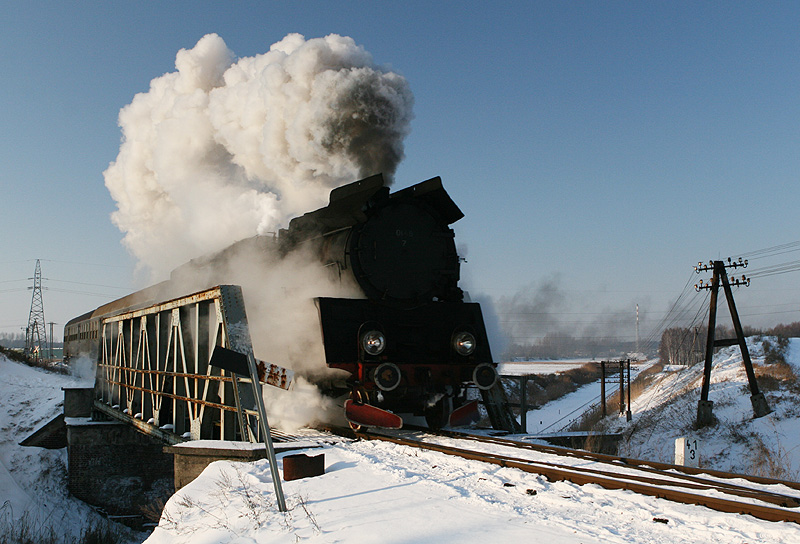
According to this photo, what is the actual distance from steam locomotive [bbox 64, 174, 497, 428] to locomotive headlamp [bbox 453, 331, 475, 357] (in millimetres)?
15

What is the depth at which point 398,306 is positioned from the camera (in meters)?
9.11

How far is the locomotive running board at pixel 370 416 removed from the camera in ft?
25.3

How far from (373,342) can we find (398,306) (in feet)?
3.38

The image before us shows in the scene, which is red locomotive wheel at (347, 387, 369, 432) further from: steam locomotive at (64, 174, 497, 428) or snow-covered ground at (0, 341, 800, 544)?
snow-covered ground at (0, 341, 800, 544)

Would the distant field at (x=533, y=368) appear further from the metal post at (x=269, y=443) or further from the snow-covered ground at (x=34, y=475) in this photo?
the metal post at (x=269, y=443)

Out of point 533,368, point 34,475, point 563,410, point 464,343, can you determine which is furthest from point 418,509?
point 533,368

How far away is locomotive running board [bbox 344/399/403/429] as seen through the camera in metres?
7.70

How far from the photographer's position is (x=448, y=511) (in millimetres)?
4219

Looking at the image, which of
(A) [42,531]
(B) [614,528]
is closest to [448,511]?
(B) [614,528]

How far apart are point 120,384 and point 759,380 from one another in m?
20.1

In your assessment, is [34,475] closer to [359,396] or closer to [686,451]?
[359,396]

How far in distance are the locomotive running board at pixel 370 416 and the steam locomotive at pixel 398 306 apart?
143mm

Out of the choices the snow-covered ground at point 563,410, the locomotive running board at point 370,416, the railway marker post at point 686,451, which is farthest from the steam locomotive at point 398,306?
the snow-covered ground at point 563,410

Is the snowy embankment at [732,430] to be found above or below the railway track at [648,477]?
below
